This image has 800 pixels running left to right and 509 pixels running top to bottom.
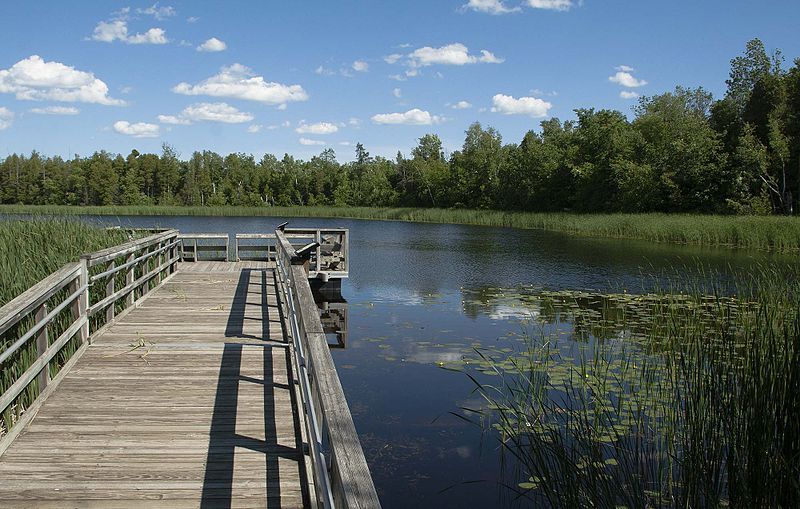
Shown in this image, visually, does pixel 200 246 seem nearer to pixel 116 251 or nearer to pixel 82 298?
pixel 116 251

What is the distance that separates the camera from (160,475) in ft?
12.3

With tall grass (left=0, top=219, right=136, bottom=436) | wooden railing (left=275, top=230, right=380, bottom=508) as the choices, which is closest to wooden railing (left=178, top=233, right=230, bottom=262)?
tall grass (left=0, top=219, right=136, bottom=436)

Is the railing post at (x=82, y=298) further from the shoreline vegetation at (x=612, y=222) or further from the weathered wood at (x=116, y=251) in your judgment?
the shoreline vegetation at (x=612, y=222)

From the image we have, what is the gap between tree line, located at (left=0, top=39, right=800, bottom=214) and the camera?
39781 millimetres

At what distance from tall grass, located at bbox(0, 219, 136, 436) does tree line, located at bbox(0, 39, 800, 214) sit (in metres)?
35.8

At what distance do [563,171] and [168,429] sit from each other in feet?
186

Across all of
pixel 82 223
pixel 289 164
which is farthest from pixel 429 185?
pixel 82 223

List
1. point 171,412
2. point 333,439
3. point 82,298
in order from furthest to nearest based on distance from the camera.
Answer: point 82,298 < point 171,412 < point 333,439

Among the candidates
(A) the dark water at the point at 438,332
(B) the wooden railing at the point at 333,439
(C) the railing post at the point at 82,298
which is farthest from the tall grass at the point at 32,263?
(A) the dark water at the point at 438,332

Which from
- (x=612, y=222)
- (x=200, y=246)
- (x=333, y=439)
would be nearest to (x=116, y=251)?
(x=333, y=439)

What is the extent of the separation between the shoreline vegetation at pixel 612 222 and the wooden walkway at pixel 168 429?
581 centimetres

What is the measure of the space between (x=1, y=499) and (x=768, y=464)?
413 cm

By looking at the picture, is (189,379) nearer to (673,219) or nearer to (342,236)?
(342,236)

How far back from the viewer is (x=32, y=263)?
7602 millimetres
